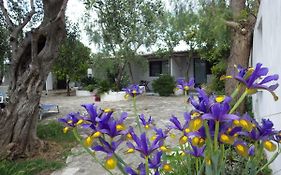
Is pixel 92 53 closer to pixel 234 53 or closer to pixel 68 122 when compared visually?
pixel 234 53

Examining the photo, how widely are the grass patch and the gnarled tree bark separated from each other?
0.95 ft

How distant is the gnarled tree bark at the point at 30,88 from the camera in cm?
634

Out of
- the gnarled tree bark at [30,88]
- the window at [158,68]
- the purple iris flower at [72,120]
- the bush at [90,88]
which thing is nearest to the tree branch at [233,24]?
the gnarled tree bark at [30,88]

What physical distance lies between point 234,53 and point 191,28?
3.84 feet

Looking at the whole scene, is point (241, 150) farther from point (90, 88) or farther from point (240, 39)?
point (90, 88)

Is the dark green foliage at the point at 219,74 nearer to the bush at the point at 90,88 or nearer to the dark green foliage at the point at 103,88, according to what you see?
the dark green foliage at the point at 103,88

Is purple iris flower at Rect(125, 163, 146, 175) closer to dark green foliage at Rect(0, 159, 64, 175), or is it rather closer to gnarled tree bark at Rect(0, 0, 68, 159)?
dark green foliage at Rect(0, 159, 64, 175)

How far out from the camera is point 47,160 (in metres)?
6.16

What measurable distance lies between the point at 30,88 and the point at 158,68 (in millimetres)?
19697

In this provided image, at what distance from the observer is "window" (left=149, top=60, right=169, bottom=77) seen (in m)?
25.2

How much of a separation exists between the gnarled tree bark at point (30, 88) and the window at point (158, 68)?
61.5 ft

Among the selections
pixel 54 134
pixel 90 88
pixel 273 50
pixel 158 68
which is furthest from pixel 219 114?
pixel 158 68

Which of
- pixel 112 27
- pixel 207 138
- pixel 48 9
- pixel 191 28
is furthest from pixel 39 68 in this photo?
pixel 112 27

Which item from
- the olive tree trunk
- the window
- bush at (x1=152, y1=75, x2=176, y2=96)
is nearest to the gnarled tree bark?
the olive tree trunk
